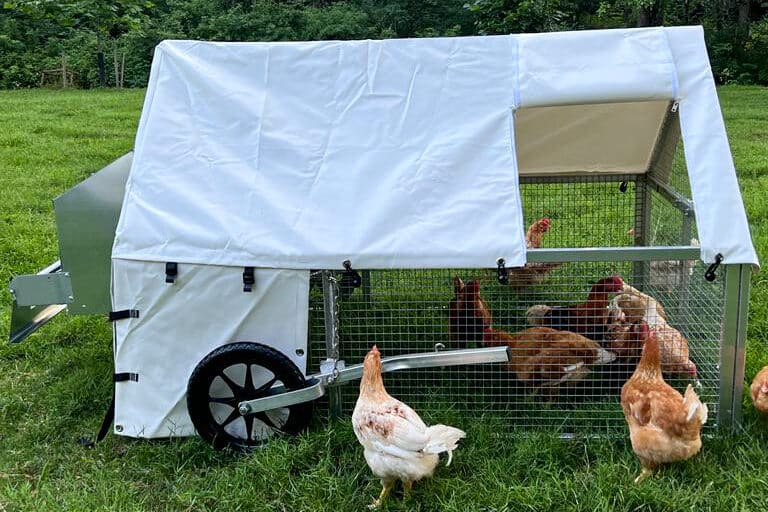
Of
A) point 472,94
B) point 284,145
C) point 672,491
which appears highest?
point 472,94

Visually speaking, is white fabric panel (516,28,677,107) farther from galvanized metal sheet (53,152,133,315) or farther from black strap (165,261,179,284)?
galvanized metal sheet (53,152,133,315)

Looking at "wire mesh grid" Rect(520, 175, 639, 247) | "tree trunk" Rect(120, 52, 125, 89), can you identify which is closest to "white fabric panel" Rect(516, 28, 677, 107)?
"wire mesh grid" Rect(520, 175, 639, 247)

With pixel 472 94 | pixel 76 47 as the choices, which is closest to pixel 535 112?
pixel 472 94

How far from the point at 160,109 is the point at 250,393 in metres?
1.41

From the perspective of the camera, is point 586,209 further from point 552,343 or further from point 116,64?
point 116,64

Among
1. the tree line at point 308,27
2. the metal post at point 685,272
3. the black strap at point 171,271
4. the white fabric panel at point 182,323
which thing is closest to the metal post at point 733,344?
the metal post at point 685,272

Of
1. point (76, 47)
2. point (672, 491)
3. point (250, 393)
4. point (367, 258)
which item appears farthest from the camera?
point (76, 47)

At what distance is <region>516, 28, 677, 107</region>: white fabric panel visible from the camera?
10.9 feet

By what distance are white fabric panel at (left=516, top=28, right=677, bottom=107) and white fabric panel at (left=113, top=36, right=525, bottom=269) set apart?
11 cm

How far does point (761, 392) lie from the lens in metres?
3.37

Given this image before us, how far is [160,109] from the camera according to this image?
11.8 ft

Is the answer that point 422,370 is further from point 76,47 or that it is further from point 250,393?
point 76,47

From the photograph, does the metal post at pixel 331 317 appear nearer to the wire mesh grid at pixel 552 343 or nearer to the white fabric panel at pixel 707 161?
the wire mesh grid at pixel 552 343

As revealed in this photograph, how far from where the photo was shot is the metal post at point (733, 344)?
318 centimetres
